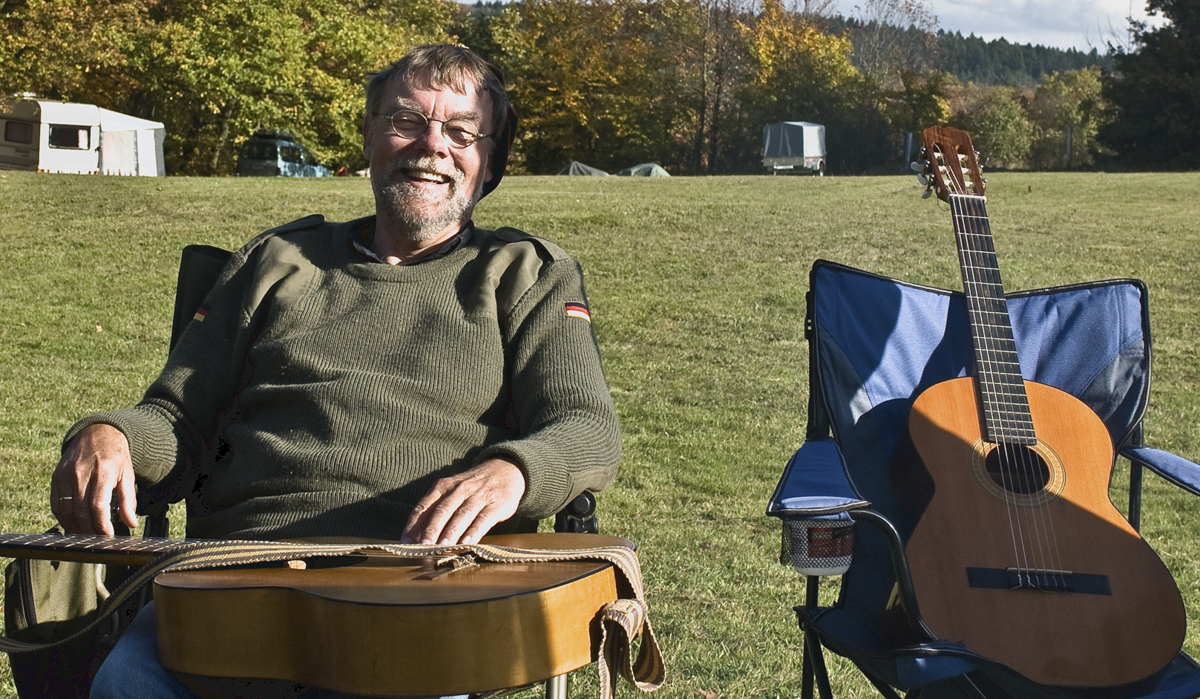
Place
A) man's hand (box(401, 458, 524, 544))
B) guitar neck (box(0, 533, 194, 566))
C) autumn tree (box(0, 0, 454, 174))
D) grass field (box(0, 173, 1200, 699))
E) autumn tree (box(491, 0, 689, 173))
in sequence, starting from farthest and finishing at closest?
autumn tree (box(491, 0, 689, 173)), autumn tree (box(0, 0, 454, 174)), grass field (box(0, 173, 1200, 699)), man's hand (box(401, 458, 524, 544)), guitar neck (box(0, 533, 194, 566))

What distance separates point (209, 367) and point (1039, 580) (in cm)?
185

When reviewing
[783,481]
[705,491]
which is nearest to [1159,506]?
[705,491]

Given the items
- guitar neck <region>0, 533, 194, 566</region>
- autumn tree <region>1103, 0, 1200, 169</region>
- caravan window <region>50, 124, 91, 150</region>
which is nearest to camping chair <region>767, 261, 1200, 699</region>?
guitar neck <region>0, 533, 194, 566</region>

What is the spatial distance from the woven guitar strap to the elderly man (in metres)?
0.14

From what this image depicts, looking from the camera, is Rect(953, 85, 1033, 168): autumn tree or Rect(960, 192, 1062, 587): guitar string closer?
Rect(960, 192, 1062, 587): guitar string

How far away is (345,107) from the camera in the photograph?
88.9 ft

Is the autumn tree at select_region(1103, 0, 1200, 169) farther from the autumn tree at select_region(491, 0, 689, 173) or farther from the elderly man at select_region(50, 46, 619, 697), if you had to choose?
the elderly man at select_region(50, 46, 619, 697)

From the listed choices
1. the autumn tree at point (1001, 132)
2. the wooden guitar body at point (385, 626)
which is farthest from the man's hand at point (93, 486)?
the autumn tree at point (1001, 132)

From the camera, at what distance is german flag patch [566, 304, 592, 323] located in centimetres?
252

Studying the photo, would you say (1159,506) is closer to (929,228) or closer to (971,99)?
(929,228)

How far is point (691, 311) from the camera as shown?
930cm

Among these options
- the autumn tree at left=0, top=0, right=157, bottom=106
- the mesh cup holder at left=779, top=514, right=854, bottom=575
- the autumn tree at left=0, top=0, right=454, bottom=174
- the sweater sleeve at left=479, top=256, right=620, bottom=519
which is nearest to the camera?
the sweater sleeve at left=479, top=256, right=620, bottom=519

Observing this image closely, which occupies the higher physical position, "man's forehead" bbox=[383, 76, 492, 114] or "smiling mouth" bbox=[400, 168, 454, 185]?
"man's forehead" bbox=[383, 76, 492, 114]

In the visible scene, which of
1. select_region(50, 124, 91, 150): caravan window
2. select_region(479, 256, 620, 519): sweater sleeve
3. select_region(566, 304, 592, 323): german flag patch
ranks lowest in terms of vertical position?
select_region(479, 256, 620, 519): sweater sleeve
